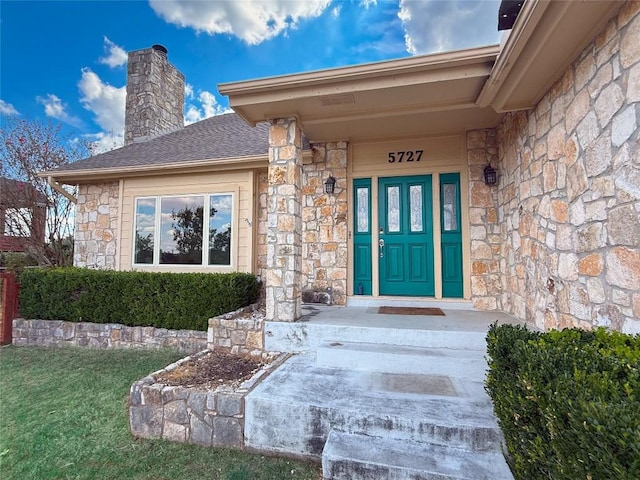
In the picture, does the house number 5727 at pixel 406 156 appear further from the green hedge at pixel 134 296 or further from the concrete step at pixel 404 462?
the concrete step at pixel 404 462

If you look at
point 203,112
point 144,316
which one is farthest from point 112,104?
point 144,316

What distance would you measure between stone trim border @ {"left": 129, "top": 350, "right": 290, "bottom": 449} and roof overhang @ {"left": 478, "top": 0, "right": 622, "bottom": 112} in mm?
3433

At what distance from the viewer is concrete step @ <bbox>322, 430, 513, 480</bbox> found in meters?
1.71

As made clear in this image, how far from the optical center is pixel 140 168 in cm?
582

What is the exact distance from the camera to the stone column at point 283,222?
11.9 feet

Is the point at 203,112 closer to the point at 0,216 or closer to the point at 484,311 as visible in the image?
the point at 0,216

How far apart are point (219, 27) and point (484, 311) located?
8.93 metres

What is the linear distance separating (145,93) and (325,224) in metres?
6.19

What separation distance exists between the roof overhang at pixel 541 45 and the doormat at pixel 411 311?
8.36ft

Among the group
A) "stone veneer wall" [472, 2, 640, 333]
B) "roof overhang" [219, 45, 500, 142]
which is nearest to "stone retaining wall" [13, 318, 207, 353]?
"roof overhang" [219, 45, 500, 142]

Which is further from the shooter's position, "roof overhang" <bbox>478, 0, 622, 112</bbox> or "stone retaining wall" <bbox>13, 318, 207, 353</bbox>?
"stone retaining wall" <bbox>13, 318, 207, 353</bbox>

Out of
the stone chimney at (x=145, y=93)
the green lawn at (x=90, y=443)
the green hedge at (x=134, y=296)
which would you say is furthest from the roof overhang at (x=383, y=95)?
the stone chimney at (x=145, y=93)

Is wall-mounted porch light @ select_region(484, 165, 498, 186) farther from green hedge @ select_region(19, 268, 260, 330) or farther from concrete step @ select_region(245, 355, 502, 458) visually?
green hedge @ select_region(19, 268, 260, 330)

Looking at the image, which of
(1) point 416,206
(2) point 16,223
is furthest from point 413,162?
(2) point 16,223
